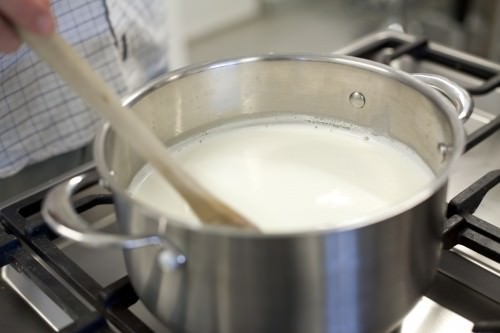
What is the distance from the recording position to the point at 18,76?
2.19 feet

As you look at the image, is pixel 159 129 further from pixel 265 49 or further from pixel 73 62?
pixel 265 49

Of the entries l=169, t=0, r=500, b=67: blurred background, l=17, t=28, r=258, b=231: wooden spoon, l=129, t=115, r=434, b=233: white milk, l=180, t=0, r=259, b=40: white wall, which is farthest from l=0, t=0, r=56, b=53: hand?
l=180, t=0, r=259, b=40: white wall

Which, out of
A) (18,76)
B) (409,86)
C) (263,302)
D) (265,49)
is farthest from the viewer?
(265,49)

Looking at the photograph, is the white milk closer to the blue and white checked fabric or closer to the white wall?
the blue and white checked fabric

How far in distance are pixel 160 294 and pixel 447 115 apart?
207 millimetres

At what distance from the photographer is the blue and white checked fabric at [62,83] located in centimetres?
67

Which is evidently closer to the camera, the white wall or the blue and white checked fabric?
the blue and white checked fabric

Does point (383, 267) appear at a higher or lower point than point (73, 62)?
lower

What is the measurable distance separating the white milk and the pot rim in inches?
2.7

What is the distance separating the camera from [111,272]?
1.82 ft

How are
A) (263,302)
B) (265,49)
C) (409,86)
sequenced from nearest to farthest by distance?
1. (263,302)
2. (409,86)
3. (265,49)

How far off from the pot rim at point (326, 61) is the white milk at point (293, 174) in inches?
2.7

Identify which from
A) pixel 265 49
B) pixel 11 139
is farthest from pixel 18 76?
pixel 265 49

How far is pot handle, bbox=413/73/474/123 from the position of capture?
0.51 m
